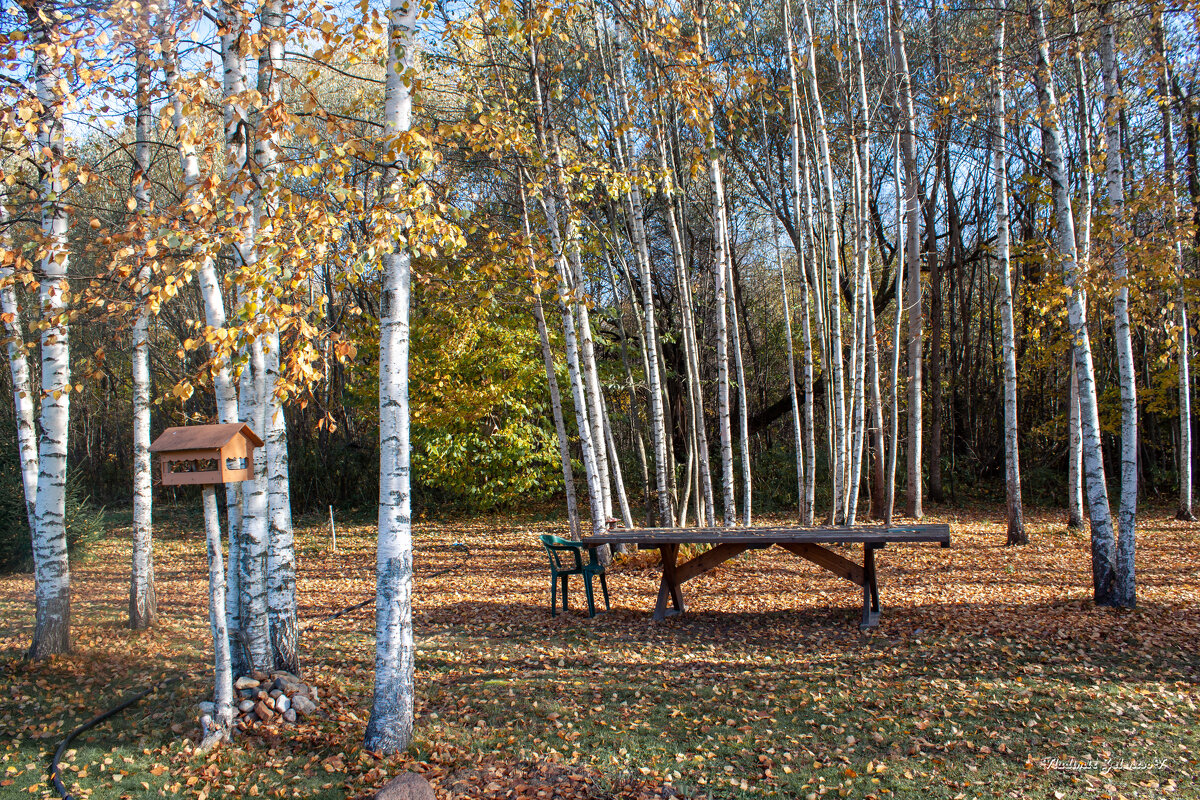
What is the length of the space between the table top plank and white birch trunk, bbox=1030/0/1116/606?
4.26 ft

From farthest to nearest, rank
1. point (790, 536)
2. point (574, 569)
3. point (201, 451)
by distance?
point (574, 569), point (790, 536), point (201, 451)

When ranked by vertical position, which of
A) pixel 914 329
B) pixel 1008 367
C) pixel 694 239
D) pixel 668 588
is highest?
pixel 694 239

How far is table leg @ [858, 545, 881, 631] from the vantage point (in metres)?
6.14

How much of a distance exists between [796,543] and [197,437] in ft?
15.2

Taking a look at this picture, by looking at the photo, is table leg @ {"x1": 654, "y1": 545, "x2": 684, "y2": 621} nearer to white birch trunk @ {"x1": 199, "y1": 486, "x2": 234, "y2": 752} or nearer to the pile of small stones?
the pile of small stones

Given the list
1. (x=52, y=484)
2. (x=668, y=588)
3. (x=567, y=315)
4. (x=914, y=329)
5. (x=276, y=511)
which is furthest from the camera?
(x=914, y=329)

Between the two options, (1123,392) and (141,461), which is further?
(141,461)

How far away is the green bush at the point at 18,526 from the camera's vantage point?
10453 mm

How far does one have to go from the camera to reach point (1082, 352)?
20.9 ft

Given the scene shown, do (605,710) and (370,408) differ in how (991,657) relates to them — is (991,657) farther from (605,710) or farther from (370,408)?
(370,408)

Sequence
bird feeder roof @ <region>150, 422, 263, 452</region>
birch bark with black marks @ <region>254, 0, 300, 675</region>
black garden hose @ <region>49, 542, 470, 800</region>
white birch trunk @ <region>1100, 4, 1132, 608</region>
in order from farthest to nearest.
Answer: white birch trunk @ <region>1100, 4, 1132, 608</region> < birch bark with black marks @ <region>254, 0, 300, 675</region> < bird feeder roof @ <region>150, 422, 263, 452</region> < black garden hose @ <region>49, 542, 470, 800</region>

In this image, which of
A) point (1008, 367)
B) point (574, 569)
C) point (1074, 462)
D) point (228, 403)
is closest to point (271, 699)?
point (228, 403)

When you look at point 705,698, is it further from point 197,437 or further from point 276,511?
point 197,437

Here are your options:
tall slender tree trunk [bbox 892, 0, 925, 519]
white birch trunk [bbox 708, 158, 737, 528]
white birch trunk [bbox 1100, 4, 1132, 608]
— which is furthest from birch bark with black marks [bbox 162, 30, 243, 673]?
tall slender tree trunk [bbox 892, 0, 925, 519]
